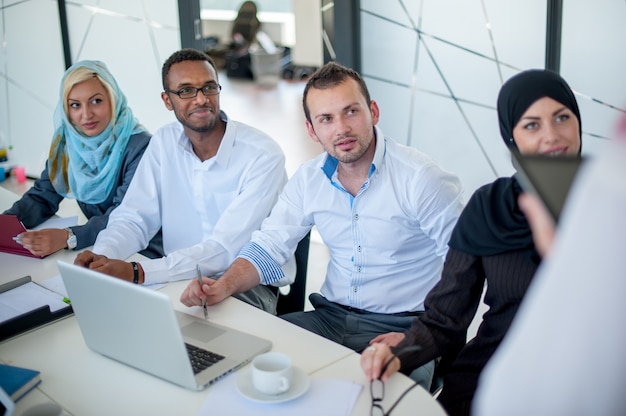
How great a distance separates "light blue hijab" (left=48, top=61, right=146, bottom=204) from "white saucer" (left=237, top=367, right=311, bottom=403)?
1803mm

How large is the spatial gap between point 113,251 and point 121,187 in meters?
0.58

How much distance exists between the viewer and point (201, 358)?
63.1 inches

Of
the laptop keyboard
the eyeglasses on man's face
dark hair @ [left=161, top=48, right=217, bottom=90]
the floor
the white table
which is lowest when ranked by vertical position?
the floor

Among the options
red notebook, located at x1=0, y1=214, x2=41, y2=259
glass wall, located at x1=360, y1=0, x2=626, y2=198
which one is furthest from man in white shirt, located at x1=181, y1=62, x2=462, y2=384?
glass wall, located at x1=360, y1=0, x2=626, y2=198

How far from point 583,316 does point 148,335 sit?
0.99 m

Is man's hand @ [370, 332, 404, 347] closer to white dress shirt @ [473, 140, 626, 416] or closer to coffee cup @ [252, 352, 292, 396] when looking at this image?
coffee cup @ [252, 352, 292, 396]

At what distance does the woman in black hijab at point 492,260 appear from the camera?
5.31 ft

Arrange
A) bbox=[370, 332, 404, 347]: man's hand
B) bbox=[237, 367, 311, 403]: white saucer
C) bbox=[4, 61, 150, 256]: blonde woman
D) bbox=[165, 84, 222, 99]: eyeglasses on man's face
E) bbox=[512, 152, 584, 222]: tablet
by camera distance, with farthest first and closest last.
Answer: bbox=[4, 61, 150, 256]: blonde woman, bbox=[165, 84, 222, 99]: eyeglasses on man's face, bbox=[370, 332, 404, 347]: man's hand, bbox=[237, 367, 311, 403]: white saucer, bbox=[512, 152, 584, 222]: tablet

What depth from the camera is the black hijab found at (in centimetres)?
162

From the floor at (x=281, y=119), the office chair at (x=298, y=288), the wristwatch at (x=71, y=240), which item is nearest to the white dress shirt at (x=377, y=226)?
the office chair at (x=298, y=288)

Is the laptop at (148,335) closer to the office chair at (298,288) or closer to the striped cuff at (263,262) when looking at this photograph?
the striped cuff at (263,262)

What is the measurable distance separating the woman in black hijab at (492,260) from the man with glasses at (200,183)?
2.69 ft

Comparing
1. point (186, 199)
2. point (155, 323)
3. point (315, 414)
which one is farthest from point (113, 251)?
point (315, 414)

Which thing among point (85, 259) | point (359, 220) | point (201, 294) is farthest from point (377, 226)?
point (85, 259)
